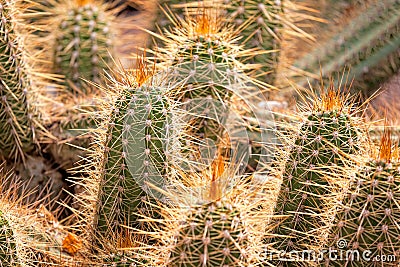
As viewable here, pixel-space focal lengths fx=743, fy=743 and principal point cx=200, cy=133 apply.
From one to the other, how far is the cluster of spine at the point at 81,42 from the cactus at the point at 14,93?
0.94ft

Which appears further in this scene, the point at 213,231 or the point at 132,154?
the point at 132,154

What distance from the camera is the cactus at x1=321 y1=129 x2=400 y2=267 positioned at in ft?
5.31

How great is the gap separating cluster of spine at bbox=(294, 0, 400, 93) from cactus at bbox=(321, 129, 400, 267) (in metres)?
1.60

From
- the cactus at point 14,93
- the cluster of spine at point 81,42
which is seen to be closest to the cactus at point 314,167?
the cactus at point 14,93

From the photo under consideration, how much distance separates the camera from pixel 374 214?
5.32 ft

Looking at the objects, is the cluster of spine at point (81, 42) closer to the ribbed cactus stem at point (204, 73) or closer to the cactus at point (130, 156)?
the ribbed cactus stem at point (204, 73)

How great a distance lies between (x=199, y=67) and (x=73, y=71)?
87cm

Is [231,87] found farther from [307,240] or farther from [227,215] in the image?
[227,215]

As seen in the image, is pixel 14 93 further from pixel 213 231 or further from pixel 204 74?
pixel 213 231

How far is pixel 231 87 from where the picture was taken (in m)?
2.25

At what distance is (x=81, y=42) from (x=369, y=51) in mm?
1291

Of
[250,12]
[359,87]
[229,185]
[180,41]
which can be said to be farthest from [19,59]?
[359,87]

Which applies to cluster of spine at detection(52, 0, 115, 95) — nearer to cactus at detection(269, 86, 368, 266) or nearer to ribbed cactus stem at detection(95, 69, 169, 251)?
ribbed cactus stem at detection(95, 69, 169, 251)

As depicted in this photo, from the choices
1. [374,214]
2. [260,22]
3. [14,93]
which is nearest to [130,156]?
[374,214]
